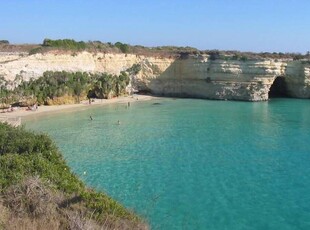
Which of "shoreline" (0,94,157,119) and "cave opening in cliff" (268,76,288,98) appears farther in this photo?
"cave opening in cliff" (268,76,288,98)

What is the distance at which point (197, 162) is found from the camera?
2462 centimetres

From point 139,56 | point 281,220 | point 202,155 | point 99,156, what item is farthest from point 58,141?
point 139,56

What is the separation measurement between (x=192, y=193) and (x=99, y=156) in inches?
367

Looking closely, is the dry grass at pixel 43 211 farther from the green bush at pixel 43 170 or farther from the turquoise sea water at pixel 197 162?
the turquoise sea water at pixel 197 162

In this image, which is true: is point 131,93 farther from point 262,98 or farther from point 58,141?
point 58,141

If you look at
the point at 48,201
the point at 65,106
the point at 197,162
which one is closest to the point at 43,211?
the point at 48,201

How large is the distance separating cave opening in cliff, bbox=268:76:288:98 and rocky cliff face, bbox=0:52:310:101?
0.70m

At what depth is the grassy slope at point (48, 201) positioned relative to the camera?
1018 cm

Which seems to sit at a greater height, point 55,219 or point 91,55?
point 91,55

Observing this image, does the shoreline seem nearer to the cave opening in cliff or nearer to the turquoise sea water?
the turquoise sea water

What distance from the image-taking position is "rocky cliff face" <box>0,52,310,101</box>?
186 ft

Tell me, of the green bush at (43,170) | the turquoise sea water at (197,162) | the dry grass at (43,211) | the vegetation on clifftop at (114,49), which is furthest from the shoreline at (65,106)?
the dry grass at (43,211)

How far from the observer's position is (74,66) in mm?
55656

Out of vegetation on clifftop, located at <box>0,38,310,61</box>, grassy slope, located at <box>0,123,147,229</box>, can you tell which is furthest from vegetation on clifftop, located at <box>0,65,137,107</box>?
grassy slope, located at <box>0,123,147,229</box>
